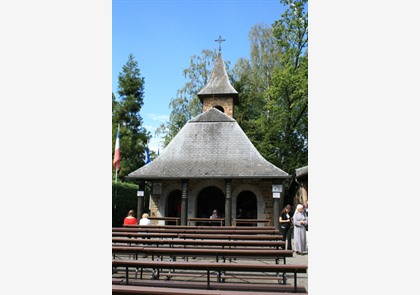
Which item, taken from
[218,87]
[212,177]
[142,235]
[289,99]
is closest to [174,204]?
[212,177]

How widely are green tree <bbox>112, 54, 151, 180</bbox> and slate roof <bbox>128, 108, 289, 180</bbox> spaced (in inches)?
599

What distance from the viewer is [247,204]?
56.1 feet

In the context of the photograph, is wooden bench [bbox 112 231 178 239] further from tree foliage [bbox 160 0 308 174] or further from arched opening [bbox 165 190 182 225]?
tree foliage [bbox 160 0 308 174]

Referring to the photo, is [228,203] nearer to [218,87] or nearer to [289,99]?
[218,87]

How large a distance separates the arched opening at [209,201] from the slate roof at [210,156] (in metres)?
1.70

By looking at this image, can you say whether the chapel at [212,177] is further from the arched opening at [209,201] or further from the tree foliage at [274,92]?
the tree foliage at [274,92]

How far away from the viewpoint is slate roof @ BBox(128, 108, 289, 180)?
15219 millimetres

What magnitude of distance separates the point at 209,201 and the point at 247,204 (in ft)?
6.04

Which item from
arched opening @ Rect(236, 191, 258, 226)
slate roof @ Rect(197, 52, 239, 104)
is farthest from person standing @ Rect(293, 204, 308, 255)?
slate roof @ Rect(197, 52, 239, 104)

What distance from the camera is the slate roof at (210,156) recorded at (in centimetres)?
1522

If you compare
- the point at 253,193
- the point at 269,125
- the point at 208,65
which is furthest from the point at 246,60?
the point at 253,193

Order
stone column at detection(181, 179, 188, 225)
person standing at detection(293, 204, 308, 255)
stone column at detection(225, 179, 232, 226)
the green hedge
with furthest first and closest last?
the green hedge → stone column at detection(181, 179, 188, 225) → stone column at detection(225, 179, 232, 226) → person standing at detection(293, 204, 308, 255)
